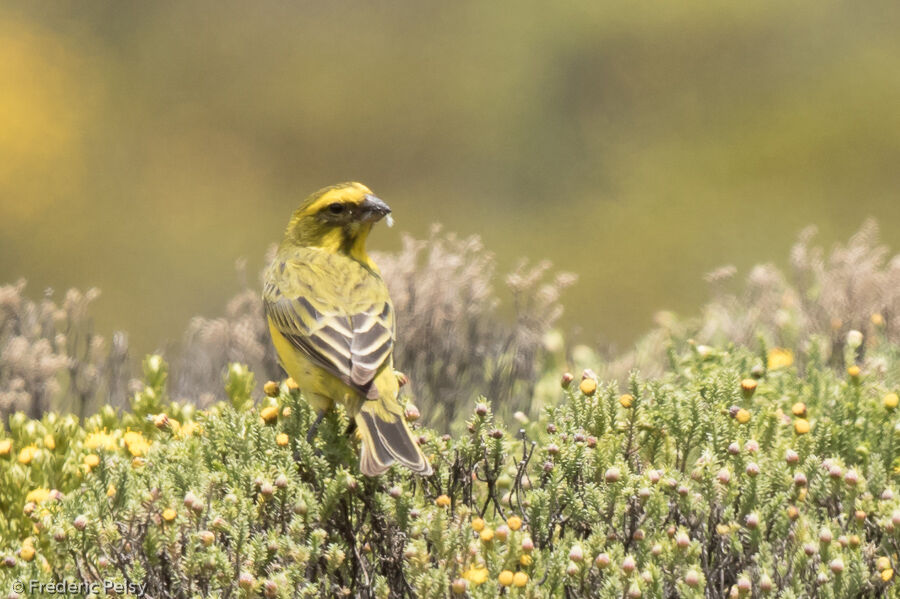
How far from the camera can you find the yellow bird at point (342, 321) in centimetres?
404

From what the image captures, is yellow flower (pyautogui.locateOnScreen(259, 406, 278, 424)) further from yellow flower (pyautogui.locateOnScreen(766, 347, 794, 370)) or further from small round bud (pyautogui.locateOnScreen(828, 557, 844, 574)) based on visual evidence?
yellow flower (pyautogui.locateOnScreen(766, 347, 794, 370))

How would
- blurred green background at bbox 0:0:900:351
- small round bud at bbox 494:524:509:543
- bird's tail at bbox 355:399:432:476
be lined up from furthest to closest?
1. blurred green background at bbox 0:0:900:351
2. bird's tail at bbox 355:399:432:476
3. small round bud at bbox 494:524:509:543

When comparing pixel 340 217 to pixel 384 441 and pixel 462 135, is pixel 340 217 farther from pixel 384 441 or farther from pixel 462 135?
pixel 462 135

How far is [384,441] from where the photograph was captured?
3898 millimetres

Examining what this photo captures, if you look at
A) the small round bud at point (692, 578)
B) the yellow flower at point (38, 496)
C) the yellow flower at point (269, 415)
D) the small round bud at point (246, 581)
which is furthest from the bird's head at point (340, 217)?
the small round bud at point (692, 578)

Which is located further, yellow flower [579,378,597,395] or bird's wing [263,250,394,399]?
bird's wing [263,250,394,399]

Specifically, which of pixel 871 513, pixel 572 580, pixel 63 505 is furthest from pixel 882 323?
pixel 63 505

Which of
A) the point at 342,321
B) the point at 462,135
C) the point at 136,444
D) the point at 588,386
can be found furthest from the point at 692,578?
the point at 462,135

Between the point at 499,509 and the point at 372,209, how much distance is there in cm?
196

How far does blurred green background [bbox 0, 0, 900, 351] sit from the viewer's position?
55.2ft

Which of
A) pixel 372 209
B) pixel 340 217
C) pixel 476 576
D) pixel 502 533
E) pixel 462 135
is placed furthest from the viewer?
pixel 462 135

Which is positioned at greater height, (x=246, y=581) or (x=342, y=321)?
(x=342, y=321)

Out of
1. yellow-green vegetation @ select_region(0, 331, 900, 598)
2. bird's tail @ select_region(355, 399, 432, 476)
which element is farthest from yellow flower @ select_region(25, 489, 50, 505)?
bird's tail @ select_region(355, 399, 432, 476)

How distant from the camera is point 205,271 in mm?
16922
